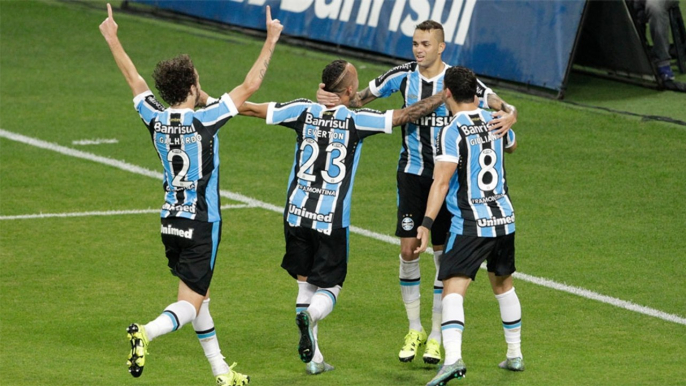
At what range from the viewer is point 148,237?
12.5 meters

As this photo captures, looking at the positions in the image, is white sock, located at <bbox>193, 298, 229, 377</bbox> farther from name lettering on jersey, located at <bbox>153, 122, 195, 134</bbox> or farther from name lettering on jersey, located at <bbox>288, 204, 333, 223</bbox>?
name lettering on jersey, located at <bbox>153, 122, 195, 134</bbox>

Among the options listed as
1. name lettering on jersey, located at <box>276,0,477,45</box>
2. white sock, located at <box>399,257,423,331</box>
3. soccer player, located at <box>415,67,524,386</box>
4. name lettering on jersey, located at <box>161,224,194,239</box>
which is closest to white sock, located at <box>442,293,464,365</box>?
soccer player, located at <box>415,67,524,386</box>

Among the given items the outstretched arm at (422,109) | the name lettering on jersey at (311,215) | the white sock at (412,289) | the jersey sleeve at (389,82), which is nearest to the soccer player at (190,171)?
the name lettering on jersey at (311,215)

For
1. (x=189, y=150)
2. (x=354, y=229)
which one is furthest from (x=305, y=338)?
(x=354, y=229)

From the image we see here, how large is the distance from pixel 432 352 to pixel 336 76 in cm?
213

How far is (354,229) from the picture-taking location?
12844 mm

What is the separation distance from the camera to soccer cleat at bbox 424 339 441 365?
8.91 meters

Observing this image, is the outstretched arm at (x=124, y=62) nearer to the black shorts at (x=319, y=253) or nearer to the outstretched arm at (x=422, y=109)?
→ the black shorts at (x=319, y=253)

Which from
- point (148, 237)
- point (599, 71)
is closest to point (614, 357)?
point (148, 237)

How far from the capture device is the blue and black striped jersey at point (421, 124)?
30.0ft

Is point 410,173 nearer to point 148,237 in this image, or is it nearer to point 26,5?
point 148,237

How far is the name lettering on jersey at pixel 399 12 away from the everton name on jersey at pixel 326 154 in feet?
33.3

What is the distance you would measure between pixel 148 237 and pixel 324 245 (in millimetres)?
4394

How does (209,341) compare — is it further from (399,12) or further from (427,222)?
(399,12)
